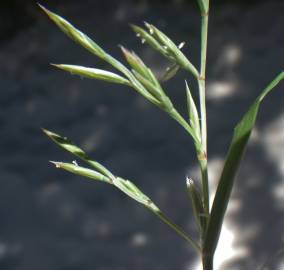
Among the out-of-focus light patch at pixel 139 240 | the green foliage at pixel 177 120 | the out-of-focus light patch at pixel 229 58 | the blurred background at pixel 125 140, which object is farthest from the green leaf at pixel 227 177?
the out-of-focus light patch at pixel 229 58

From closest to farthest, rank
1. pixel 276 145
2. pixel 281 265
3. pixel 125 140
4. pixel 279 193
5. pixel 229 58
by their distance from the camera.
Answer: pixel 281 265 < pixel 279 193 < pixel 276 145 < pixel 125 140 < pixel 229 58

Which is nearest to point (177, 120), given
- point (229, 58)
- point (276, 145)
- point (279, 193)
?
point (279, 193)

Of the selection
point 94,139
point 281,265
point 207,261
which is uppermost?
point 207,261

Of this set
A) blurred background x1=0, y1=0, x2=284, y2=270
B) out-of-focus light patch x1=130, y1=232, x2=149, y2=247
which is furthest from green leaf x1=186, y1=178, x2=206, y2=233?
out-of-focus light patch x1=130, y1=232, x2=149, y2=247

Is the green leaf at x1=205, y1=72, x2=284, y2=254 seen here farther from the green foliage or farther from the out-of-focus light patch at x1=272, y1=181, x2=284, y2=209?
the out-of-focus light patch at x1=272, y1=181, x2=284, y2=209

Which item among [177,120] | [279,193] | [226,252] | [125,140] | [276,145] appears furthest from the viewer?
[125,140]

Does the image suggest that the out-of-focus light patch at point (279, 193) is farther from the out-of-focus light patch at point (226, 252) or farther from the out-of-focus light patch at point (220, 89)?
the out-of-focus light patch at point (220, 89)

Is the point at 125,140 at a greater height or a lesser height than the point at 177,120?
lesser

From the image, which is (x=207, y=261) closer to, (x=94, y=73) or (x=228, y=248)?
(x=94, y=73)
